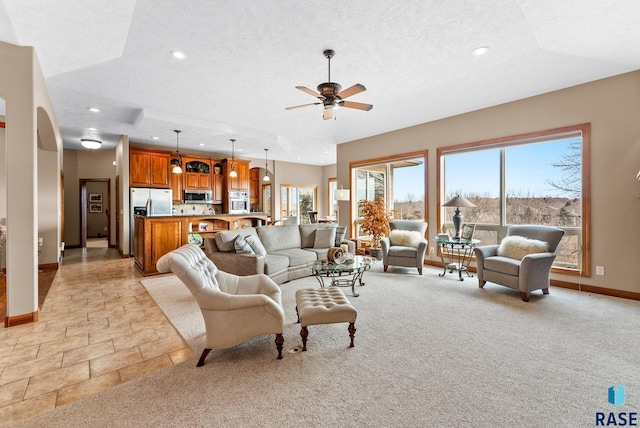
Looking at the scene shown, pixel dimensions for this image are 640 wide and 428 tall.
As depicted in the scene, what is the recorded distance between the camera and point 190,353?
2482mm

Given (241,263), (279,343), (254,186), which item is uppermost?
(254,186)

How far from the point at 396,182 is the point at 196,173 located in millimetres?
5722

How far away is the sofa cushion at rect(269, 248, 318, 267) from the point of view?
15.7 ft

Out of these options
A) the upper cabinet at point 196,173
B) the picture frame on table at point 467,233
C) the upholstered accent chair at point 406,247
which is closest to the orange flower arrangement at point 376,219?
the upholstered accent chair at point 406,247

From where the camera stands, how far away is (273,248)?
5.09 meters

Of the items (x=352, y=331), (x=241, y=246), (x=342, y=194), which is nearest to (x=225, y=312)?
(x=352, y=331)

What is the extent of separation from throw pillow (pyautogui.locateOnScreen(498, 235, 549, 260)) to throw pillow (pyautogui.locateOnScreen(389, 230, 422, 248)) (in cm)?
134

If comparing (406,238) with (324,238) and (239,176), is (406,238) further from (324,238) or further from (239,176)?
(239,176)

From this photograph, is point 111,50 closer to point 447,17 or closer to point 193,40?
point 193,40

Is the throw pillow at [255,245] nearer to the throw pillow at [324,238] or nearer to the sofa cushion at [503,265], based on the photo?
the throw pillow at [324,238]

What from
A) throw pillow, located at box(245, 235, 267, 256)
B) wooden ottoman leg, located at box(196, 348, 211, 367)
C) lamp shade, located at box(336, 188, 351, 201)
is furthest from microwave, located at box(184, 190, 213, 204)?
wooden ottoman leg, located at box(196, 348, 211, 367)

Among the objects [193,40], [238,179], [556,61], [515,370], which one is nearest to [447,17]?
[556,61]

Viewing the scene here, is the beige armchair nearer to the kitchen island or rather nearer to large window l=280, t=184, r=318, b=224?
the kitchen island

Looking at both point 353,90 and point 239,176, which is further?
point 239,176
